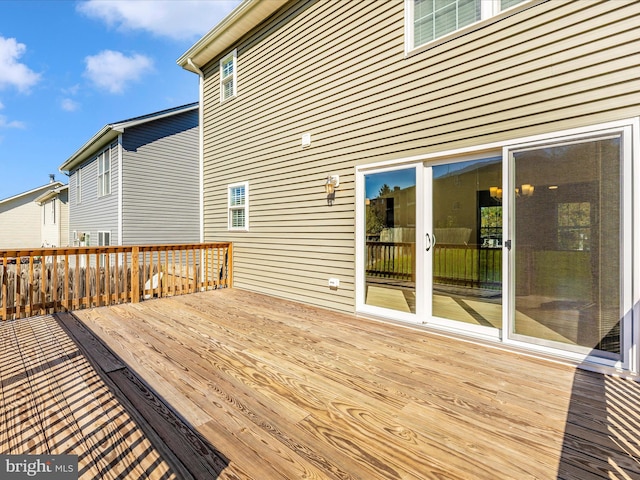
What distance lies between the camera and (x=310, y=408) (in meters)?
2.07

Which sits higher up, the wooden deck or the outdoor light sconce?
the outdoor light sconce

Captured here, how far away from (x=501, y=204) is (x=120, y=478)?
358 cm

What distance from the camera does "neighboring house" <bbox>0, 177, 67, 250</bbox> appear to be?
62.4 ft

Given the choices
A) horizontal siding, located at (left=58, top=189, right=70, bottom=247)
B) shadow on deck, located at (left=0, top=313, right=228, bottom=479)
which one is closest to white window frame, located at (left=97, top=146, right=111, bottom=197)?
horizontal siding, located at (left=58, top=189, right=70, bottom=247)

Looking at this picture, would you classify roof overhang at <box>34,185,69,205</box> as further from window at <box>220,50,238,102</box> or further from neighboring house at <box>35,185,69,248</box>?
window at <box>220,50,238,102</box>

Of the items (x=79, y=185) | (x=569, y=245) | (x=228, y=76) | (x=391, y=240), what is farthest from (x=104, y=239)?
(x=569, y=245)

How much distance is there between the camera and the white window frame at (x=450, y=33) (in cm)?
316

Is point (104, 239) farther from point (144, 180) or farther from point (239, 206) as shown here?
point (239, 206)

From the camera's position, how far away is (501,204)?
10.7ft

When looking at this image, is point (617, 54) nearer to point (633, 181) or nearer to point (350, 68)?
point (633, 181)

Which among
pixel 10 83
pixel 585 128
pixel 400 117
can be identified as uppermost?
pixel 10 83

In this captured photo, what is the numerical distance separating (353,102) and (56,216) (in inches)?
728

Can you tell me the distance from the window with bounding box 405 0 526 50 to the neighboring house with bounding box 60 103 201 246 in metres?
8.19

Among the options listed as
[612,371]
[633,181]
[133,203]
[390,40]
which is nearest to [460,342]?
[612,371]
